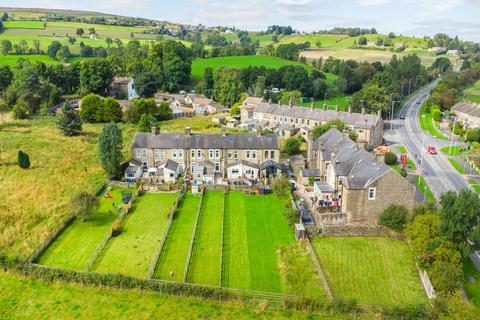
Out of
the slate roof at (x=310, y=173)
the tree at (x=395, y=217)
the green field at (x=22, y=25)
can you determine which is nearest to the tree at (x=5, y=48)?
the green field at (x=22, y=25)

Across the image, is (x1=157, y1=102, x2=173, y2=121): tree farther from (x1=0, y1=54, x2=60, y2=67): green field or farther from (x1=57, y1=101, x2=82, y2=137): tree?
(x1=0, y1=54, x2=60, y2=67): green field

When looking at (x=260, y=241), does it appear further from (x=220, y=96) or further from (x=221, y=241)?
(x=220, y=96)

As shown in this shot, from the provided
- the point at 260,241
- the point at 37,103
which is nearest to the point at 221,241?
the point at 260,241

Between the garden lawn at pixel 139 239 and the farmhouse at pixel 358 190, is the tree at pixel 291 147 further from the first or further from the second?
the garden lawn at pixel 139 239

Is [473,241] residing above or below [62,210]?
above

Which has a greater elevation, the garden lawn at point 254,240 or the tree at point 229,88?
the tree at point 229,88

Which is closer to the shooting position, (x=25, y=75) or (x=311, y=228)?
(x=311, y=228)

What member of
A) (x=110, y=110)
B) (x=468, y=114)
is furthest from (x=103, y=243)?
(x=468, y=114)
